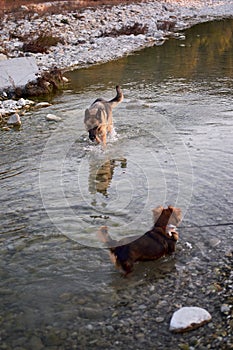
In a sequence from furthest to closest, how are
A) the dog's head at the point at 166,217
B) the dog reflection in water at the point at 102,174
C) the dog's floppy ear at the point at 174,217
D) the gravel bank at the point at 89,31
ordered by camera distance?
1. the gravel bank at the point at 89,31
2. the dog reflection in water at the point at 102,174
3. the dog's floppy ear at the point at 174,217
4. the dog's head at the point at 166,217

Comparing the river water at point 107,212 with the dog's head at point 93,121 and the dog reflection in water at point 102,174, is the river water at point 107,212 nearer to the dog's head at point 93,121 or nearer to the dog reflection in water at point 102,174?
the dog reflection in water at point 102,174

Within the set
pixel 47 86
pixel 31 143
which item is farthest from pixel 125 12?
pixel 31 143

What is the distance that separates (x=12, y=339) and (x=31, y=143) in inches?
237

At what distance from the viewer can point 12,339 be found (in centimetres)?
406

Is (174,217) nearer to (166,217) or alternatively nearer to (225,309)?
(166,217)

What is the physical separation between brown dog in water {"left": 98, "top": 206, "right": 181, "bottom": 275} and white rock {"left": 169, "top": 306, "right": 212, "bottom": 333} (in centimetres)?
81

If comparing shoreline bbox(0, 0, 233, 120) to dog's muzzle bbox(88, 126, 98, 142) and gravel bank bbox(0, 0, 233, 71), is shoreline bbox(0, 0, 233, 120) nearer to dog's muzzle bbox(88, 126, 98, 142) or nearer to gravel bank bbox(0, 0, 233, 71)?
gravel bank bbox(0, 0, 233, 71)

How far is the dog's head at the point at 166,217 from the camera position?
5.14 metres

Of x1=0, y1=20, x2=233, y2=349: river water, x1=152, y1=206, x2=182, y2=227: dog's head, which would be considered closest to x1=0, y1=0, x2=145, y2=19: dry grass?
x1=0, y1=20, x2=233, y2=349: river water

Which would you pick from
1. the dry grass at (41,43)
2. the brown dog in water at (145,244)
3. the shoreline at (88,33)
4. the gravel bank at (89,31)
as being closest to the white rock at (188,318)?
the brown dog in water at (145,244)

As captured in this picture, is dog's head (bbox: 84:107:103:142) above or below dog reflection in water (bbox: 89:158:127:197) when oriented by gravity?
above

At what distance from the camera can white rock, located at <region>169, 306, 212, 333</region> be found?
4.01 metres

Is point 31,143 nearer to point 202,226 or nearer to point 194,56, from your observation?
point 202,226

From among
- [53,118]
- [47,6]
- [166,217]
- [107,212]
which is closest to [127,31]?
[47,6]
